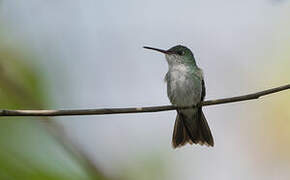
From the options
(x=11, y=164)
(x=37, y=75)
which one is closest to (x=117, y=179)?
(x=11, y=164)

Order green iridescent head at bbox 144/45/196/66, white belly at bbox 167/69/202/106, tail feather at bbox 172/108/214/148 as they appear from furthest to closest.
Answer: green iridescent head at bbox 144/45/196/66 → tail feather at bbox 172/108/214/148 → white belly at bbox 167/69/202/106

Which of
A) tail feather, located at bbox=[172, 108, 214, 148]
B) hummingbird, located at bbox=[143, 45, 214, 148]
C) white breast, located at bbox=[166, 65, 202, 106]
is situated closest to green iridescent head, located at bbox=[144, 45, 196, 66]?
hummingbird, located at bbox=[143, 45, 214, 148]

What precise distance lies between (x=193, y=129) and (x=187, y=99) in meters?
0.44

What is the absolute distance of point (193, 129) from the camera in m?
4.60

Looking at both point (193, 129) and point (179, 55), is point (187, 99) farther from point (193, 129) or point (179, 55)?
point (179, 55)

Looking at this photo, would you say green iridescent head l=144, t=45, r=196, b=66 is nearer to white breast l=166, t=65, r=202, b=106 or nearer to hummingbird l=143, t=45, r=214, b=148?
hummingbird l=143, t=45, r=214, b=148

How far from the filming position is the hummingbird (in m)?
4.32

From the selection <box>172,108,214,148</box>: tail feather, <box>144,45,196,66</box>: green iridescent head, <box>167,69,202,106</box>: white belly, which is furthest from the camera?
<box>144,45,196,66</box>: green iridescent head

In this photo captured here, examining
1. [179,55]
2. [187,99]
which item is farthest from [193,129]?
[179,55]

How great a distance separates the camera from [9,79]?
5.83 feet

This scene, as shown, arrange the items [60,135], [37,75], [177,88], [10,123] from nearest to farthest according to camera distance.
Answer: [60,135]
[10,123]
[37,75]
[177,88]

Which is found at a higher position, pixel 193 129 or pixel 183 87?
pixel 183 87

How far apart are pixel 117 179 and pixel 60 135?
0.28 metres

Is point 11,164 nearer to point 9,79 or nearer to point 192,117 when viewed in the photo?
point 9,79
